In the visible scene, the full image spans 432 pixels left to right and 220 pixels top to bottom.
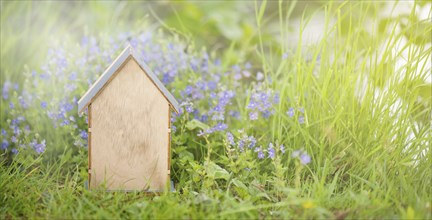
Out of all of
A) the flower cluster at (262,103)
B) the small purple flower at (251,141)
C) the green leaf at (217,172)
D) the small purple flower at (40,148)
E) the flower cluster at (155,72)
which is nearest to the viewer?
the green leaf at (217,172)

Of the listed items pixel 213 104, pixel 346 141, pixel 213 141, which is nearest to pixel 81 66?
pixel 213 104

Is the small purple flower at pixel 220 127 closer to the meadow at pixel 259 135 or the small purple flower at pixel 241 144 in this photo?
→ the meadow at pixel 259 135

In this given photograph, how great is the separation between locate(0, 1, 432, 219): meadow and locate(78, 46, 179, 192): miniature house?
10 centimetres

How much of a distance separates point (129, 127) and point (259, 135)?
1.02 metres

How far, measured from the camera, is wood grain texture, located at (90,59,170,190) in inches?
112

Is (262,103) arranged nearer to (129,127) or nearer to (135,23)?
(129,127)

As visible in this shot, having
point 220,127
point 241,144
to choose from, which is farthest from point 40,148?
point 241,144

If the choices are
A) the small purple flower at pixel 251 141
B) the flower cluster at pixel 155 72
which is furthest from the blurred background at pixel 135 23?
the small purple flower at pixel 251 141

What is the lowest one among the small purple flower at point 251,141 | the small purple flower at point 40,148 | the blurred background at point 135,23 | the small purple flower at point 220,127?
the small purple flower at point 251,141

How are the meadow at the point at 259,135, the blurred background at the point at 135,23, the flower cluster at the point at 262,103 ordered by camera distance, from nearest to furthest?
the meadow at the point at 259,135
the flower cluster at the point at 262,103
the blurred background at the point at 135,23

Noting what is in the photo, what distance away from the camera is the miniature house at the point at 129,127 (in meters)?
2.83

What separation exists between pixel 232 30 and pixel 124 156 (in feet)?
9.04

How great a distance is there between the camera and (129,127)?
9.49ft

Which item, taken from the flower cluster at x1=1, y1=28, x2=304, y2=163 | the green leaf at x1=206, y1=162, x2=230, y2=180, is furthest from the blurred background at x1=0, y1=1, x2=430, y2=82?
the green leaf at x1=206, y1=162, x2=230, y2=180
